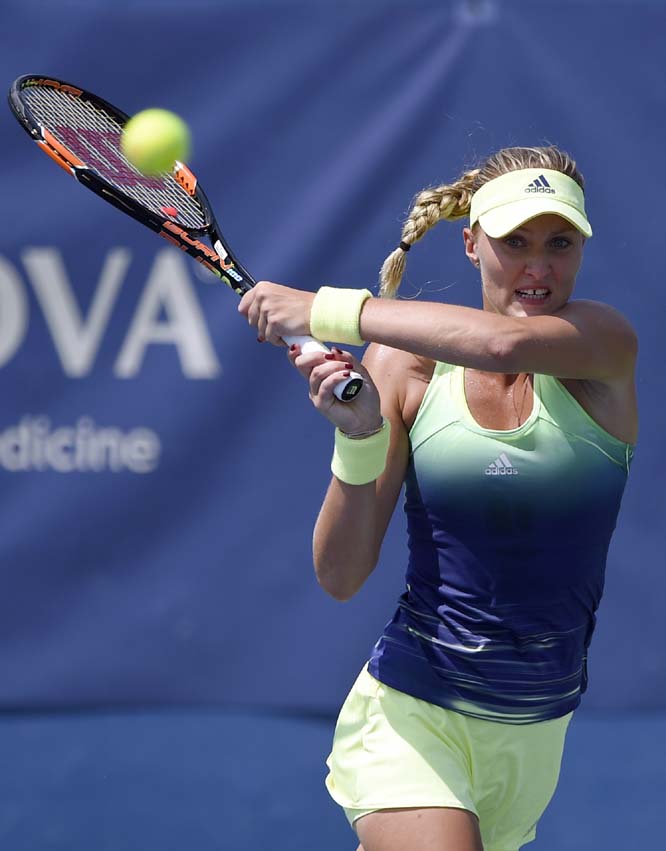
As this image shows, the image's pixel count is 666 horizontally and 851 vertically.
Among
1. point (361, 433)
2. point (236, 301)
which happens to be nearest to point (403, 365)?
point (361, 433)

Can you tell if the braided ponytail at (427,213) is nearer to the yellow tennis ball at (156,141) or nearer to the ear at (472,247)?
the ear at (472,247)

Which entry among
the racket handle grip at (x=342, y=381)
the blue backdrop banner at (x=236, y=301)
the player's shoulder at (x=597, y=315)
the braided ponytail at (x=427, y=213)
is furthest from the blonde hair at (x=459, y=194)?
the blue backdrop banner at (x=236, y=301)

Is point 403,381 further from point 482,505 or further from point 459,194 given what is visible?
point 459,194

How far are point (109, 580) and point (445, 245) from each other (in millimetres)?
1284

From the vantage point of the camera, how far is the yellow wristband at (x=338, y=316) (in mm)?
1999

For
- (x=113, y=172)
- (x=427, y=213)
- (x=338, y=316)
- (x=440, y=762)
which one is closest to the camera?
(x=338, y=316)

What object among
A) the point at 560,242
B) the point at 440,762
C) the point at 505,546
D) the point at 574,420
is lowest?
the point at 440,762

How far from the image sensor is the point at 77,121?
8.60 ft

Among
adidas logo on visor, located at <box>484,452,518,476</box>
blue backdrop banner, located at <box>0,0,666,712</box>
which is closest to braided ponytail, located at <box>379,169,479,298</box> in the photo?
adidas logo on visor, located at <box>484,452,518,476</box>

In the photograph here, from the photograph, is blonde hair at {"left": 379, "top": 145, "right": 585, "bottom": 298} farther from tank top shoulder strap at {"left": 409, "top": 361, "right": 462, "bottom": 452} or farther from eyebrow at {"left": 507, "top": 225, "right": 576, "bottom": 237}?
tank top shoulder strap at {"left": 409, "top": 361, "right": 462, "bottom": 452}

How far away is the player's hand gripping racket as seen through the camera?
2359mm

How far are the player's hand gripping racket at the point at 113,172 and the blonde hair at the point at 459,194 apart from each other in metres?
0.26

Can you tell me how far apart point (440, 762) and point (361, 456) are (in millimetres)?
481

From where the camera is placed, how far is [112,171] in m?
2.55
